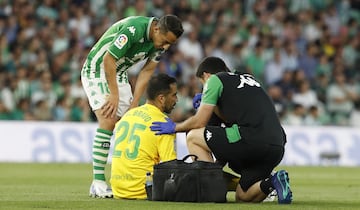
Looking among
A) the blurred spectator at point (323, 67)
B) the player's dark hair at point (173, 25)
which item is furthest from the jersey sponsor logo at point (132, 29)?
the blurred spectator at point (323, 67)

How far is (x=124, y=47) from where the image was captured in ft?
35.2

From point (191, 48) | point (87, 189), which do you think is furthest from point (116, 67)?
point (191, 48)

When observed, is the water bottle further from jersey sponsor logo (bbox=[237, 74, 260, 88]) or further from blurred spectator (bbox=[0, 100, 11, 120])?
blurred spectator (bbox=[0, 100, 11, 120])

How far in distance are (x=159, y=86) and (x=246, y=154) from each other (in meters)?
1.11

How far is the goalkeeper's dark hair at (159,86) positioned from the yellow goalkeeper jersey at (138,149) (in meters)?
0.12

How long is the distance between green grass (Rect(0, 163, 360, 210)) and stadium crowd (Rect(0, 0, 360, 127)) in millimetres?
2368

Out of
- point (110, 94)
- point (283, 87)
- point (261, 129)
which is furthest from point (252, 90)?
point (283, 87)

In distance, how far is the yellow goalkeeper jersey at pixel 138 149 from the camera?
9.90 m

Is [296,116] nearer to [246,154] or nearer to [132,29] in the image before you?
[132,29]

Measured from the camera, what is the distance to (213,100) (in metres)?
9.67

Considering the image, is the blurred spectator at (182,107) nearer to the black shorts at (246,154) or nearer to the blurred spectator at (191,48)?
the blurred spectator at (191,48)

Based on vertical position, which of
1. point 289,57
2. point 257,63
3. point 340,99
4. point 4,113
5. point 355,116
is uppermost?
point 289,57

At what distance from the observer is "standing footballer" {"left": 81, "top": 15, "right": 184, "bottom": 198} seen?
35.2 feet

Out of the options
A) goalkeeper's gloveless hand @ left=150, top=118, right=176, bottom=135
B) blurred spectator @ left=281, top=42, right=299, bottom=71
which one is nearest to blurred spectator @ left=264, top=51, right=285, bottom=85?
blurred spectator @ left=281, top=42, right=299, bottom=71
